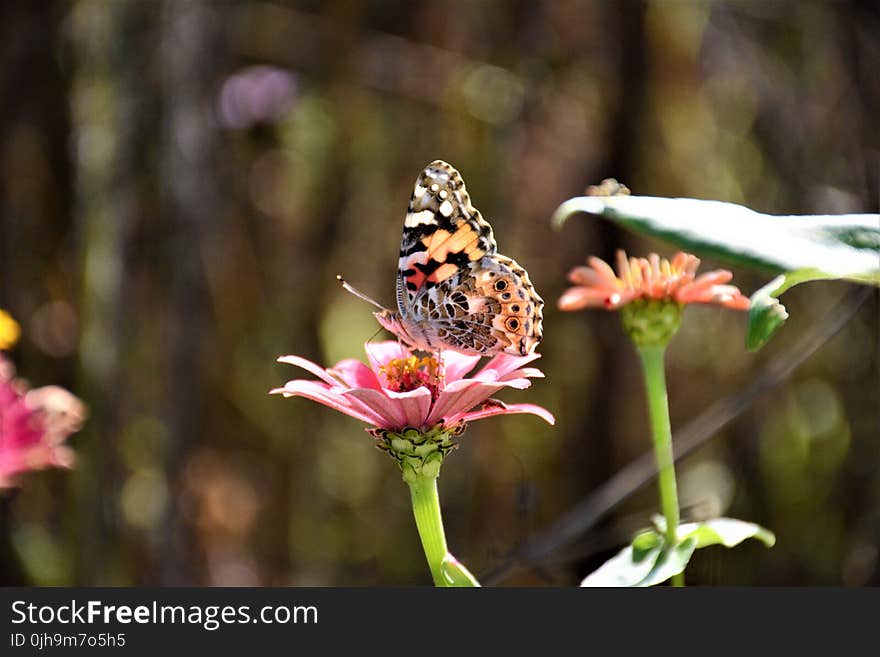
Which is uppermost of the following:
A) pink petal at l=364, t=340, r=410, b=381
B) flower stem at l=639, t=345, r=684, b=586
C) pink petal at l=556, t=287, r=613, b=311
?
pink petal at l=364, t=340, r=410, b=381

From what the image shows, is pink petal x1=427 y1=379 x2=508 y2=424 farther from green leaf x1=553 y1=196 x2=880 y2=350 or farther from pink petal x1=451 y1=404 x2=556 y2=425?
green leaf x1=553 y1=196 x2=880 y2=350

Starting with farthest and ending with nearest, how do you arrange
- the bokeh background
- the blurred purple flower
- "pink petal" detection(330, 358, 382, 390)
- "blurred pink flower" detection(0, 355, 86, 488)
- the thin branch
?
the blurred purple flower, the bokeh background, "blurred pink flower" detection(0, 355, 86, 488), the thin branch, "pink petal" detection(330, 358, 382, 390)

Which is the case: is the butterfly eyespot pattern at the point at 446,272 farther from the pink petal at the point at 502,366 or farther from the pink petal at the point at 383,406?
the pink petal at the point at 383,406

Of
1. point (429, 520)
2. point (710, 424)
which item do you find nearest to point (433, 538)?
point (429, 520)

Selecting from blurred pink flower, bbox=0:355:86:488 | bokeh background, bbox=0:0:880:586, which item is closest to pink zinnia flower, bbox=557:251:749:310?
blurred pink flower, bbox=0:355:86:488

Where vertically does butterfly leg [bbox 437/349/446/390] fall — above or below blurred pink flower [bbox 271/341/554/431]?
above

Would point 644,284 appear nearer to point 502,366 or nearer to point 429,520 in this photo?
point 502,366
